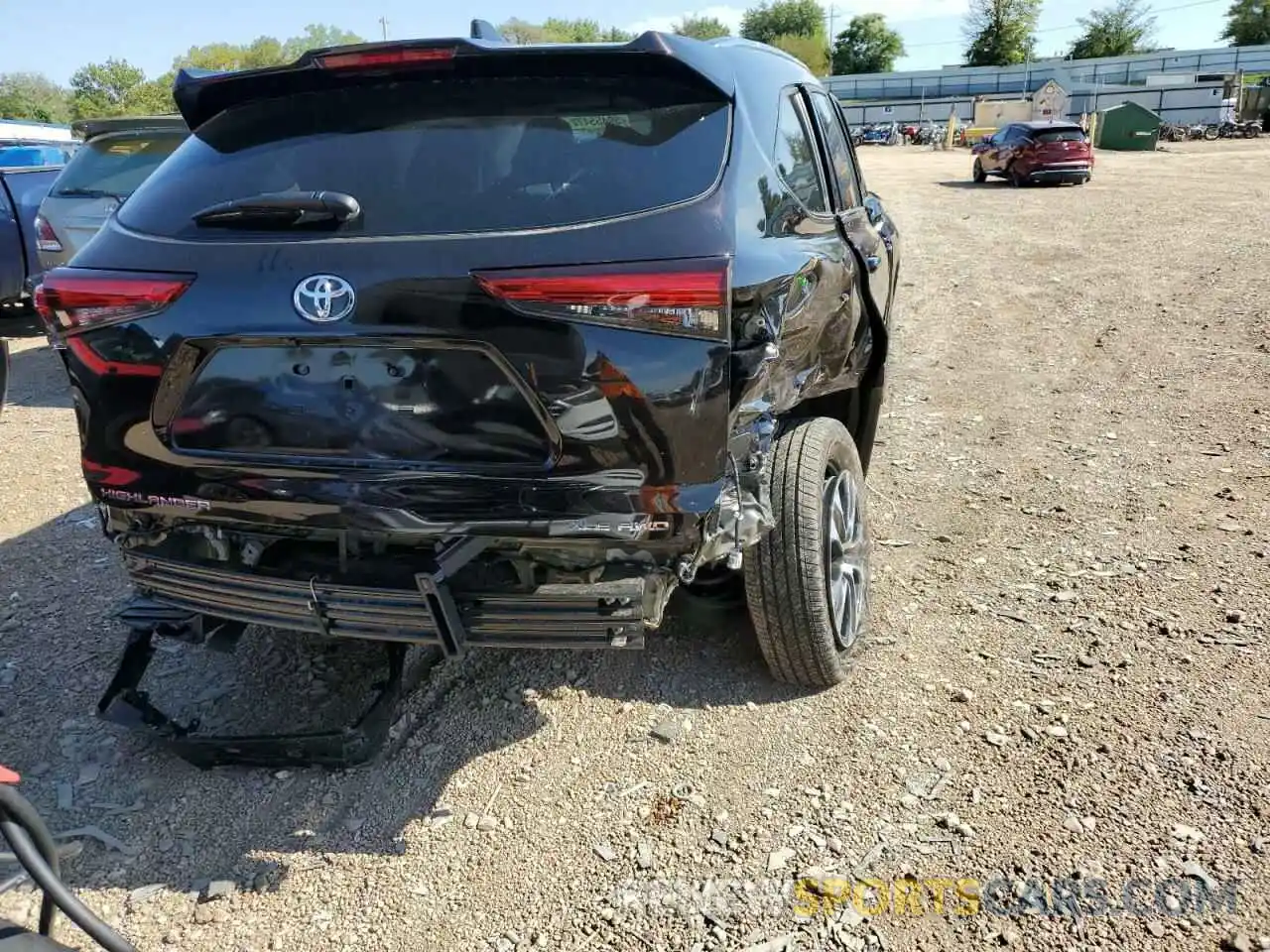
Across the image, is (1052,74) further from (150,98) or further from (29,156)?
(29,156)

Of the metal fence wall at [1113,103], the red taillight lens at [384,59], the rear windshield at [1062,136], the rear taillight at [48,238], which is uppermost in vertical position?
the metal fence wall at [1113,103]

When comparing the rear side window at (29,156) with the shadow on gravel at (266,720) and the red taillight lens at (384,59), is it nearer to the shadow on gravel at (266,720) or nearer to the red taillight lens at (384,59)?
the shadow on gravel at (266,720)

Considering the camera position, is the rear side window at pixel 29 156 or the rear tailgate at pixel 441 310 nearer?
the rear tailgate at pixel 441 310

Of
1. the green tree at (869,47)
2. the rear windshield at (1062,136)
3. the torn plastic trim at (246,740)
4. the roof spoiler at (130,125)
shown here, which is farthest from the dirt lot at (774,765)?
the green tree at (869,47)

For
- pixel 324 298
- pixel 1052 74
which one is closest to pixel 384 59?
pixel 324 298

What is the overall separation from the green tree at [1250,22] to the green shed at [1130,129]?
186ft

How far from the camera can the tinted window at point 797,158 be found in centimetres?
297

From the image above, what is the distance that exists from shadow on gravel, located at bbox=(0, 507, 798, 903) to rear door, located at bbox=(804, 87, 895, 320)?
1.40 metres

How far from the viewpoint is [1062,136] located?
70.9ft

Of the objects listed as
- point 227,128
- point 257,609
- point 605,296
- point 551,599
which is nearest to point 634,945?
point 551,599

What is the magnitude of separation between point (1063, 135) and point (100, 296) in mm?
23055

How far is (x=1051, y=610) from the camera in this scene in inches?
147

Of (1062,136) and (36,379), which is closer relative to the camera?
(36,379)

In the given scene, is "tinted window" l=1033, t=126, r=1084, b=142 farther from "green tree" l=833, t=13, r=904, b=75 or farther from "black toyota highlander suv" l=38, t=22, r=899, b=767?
"green tree" l=833, t=13, r=904, b=75
